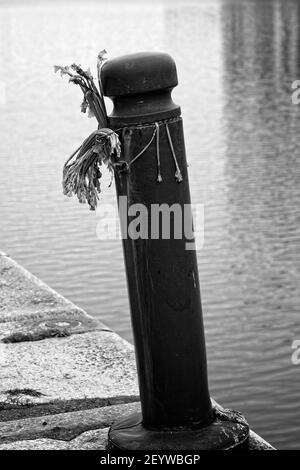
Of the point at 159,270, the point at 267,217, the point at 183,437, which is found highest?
the point at 159,270

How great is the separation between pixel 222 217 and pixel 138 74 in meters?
7.14

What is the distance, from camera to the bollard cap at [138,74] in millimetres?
3381

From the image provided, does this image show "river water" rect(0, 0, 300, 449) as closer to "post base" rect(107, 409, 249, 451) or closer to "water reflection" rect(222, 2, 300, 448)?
"water reflection" rect(222, 2, 300, 448)

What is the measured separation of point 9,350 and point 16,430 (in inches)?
31.5

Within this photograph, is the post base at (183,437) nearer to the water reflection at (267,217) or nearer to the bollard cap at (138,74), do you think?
the bollard cap at (138,74)

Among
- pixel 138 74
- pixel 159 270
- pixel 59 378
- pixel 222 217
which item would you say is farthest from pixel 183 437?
pixel 222 217

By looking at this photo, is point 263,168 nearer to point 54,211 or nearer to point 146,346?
point 54,211

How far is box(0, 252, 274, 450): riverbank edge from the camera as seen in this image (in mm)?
3646

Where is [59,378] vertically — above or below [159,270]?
below

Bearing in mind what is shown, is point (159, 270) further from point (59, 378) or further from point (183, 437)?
point (59, 378)

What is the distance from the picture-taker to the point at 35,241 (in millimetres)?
9805

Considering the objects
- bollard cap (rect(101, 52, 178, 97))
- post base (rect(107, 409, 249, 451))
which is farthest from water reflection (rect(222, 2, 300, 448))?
bollard cap (rect(101, 52, 178, 97))

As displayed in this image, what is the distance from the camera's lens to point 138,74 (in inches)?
133
